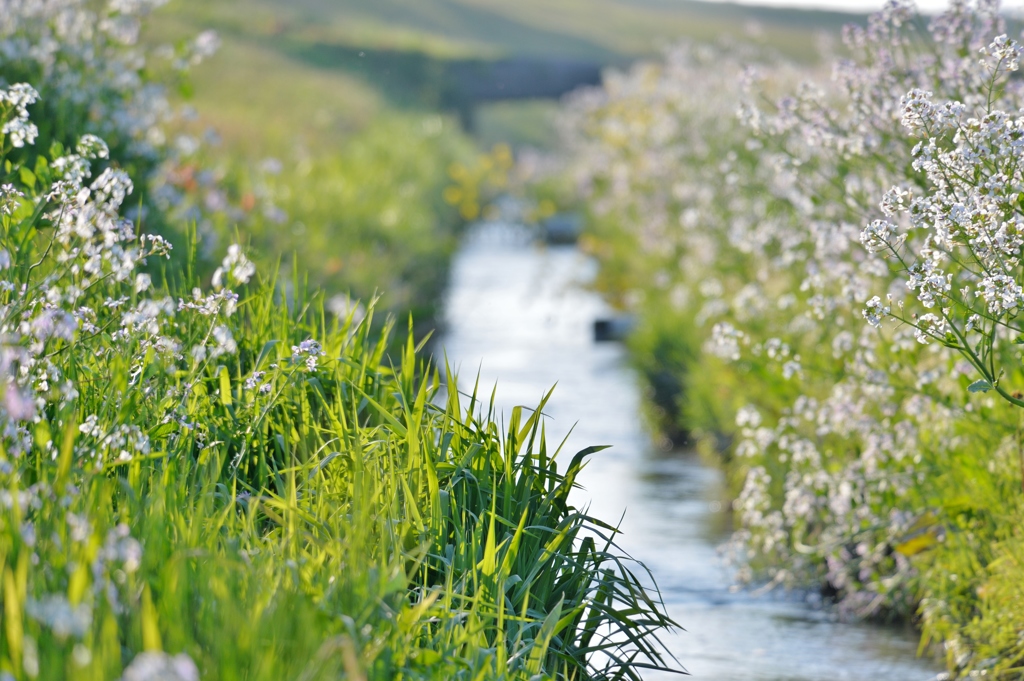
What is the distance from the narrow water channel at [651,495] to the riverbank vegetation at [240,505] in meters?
0.77

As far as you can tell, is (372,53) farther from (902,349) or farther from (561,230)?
(902,349)

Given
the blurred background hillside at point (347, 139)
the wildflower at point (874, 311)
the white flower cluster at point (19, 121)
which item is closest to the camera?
the wildflower at point (874, 311)

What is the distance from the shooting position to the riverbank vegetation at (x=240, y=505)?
2549mm

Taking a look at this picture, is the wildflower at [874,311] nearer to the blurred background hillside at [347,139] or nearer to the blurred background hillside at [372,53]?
the blurred background hillside at [347,139]

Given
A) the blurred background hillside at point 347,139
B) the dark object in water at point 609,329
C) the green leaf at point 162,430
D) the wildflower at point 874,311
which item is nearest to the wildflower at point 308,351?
the green leaf at point 162,430

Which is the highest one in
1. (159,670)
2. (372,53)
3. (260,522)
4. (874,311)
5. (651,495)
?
(372,53)

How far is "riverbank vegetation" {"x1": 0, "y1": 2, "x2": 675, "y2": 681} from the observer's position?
2549 millimetres

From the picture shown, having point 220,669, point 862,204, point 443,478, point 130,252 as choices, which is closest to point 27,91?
point 130,252

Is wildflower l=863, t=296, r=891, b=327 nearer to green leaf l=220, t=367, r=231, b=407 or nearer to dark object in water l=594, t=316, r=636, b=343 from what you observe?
green leaf l=220, t=367, r=231, b=407

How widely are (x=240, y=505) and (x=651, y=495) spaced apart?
5640 millimetres

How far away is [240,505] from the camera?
3.98 m

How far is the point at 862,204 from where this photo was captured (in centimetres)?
579

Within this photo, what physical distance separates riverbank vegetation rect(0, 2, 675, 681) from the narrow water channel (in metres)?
0.77

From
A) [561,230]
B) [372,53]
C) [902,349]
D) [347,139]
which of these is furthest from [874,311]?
[372,53]
